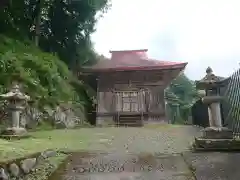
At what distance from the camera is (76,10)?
61.6 feet

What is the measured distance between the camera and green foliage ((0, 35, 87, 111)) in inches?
444

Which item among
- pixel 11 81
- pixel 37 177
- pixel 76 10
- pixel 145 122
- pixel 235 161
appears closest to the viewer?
pixel 37 177

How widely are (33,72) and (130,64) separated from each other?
26.1 feet

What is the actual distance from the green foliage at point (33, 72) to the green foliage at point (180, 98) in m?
15.4

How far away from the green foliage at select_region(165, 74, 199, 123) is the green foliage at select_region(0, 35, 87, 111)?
15.4 m

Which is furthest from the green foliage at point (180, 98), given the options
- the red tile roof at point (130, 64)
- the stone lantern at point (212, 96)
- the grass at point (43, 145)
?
the stone lantern at point (212, 96)

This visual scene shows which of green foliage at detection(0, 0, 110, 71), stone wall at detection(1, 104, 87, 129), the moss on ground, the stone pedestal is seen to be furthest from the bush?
the stone pedestal

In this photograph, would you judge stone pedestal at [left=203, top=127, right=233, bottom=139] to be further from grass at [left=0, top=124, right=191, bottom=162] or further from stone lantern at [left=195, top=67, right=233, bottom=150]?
grass at [left=0, top=124, right=191, bottom=162]

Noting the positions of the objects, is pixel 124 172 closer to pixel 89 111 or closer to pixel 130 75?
pixel 130 75

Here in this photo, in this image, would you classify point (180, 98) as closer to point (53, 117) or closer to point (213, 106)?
point (53, 117)

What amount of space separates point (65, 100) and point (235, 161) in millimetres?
11617

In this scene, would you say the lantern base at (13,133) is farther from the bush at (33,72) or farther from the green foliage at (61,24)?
the green foliage at (61,24)

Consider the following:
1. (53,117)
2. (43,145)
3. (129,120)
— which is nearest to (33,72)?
(53,117)

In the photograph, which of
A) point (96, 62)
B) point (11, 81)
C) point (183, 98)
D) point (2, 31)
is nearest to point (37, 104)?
point (11, 81)
